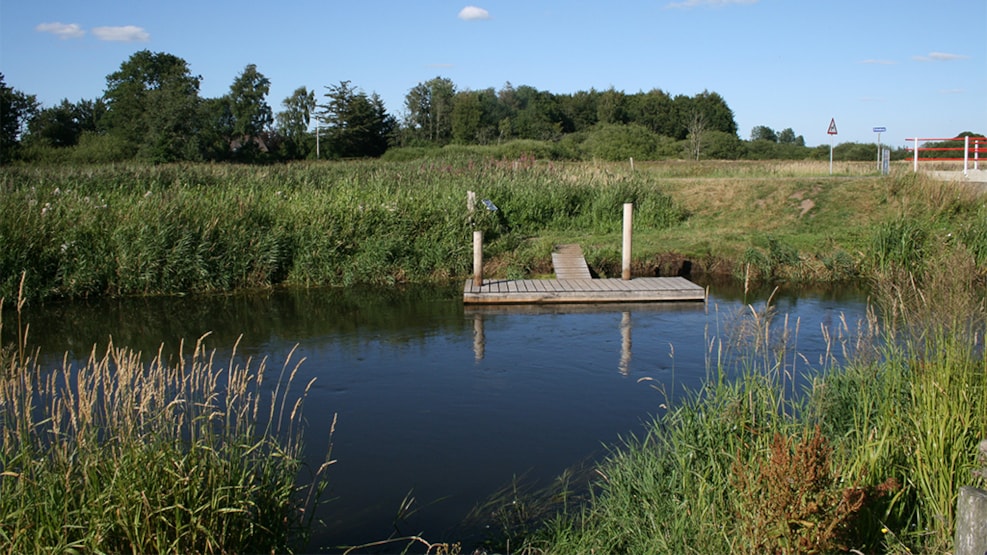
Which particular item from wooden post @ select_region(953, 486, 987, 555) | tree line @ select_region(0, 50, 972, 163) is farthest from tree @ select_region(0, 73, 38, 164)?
wooden post @ select_region(953, 486, 987, 555)

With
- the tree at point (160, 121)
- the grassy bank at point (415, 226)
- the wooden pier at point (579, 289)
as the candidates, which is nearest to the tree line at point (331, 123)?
the tree at point (160, 121)

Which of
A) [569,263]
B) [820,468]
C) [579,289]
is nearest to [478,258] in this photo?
[579,289]

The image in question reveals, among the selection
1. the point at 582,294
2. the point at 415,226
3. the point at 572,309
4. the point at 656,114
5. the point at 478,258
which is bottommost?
the point at 572,309

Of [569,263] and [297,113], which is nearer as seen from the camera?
[569,263]

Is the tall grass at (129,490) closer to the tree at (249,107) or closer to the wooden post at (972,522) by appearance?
the wooden post at (972,522)

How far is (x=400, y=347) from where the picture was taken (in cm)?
1128

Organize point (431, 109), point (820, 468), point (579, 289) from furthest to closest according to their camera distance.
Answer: point (431, 109), point (579, 289), point (820, 468)

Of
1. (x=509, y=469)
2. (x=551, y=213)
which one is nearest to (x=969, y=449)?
(x=509, y=469)

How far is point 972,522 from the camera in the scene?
3.23 m

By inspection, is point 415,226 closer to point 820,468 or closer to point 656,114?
point 820,468

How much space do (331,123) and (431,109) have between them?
1087 cm

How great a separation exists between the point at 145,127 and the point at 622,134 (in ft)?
90.3

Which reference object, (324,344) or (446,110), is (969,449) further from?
(446,110)

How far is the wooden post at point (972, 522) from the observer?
3.17 metres
